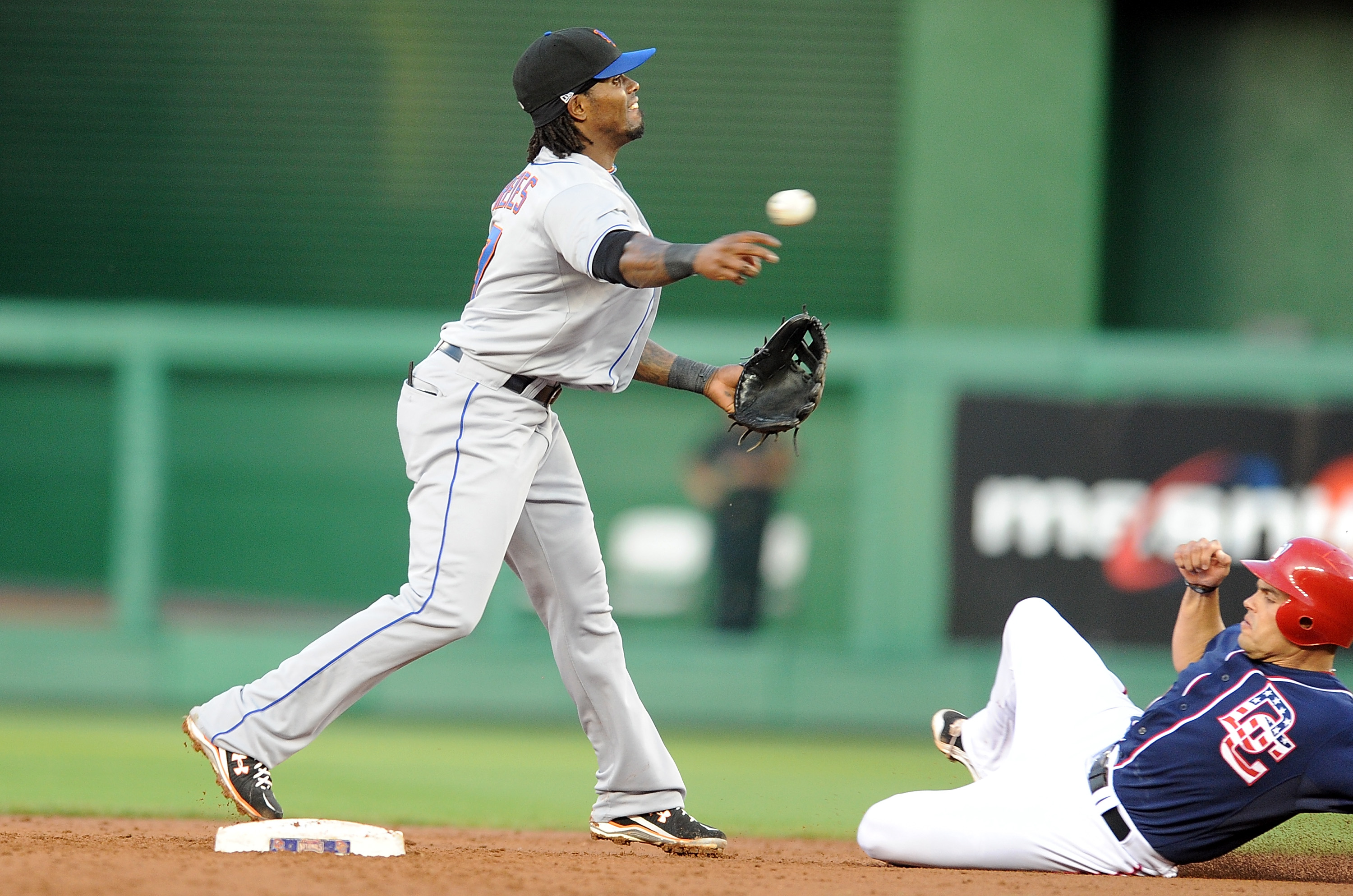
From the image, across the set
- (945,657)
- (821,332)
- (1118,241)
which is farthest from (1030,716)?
(1118,241)

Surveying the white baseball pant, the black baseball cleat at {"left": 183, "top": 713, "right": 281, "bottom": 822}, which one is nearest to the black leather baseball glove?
the white baseball pant

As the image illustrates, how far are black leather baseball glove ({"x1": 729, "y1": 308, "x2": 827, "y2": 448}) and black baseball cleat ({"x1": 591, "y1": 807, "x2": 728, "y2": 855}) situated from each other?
0.94 meters

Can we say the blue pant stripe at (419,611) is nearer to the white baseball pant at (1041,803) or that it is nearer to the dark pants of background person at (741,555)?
the white baseball pant at (1041,803)

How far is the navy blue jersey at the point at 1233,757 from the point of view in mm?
3115

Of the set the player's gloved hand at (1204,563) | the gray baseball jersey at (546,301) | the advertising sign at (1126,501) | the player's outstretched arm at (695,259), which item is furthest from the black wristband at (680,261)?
the advertising sign at (1126,501)

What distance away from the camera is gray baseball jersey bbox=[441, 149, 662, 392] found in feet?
10.9

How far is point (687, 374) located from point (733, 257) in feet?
2.57

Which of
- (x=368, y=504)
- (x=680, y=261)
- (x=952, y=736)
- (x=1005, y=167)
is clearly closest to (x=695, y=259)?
(x=680, y=261)

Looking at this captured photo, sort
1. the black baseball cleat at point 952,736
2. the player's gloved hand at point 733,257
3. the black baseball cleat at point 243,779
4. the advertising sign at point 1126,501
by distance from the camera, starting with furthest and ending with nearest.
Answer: the advertising sign at point 1126,501, the black baseball cleat at point 952,736, the black baseball cleat at point 243,779, the player's gloved hand at point 733,257

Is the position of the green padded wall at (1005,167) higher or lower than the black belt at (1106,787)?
higher

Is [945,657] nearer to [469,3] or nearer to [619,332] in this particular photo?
[619,332]

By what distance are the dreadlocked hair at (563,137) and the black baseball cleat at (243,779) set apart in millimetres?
1502

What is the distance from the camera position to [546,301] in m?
3.37

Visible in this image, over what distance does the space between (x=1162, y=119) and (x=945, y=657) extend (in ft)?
15.4
